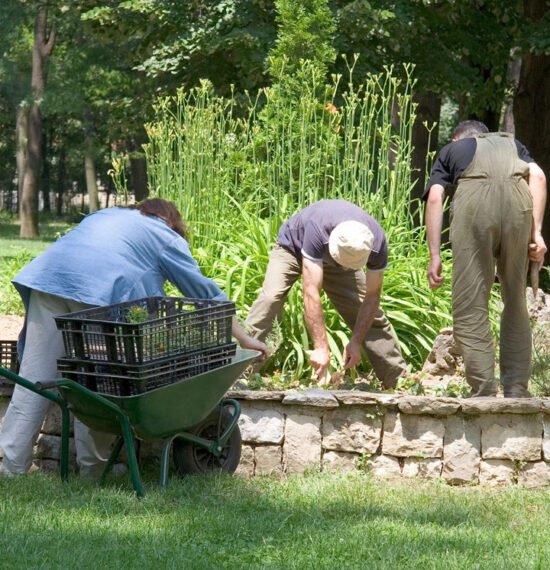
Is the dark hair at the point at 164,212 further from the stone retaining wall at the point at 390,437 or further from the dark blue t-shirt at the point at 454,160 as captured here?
the dark blue t-shirt at the point at 454,160

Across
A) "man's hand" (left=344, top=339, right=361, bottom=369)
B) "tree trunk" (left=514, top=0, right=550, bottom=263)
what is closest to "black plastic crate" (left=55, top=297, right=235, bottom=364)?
"man's hand" (left=344, top=339, right=361, bottom=369)

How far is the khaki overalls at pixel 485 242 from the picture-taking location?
633 centimetres

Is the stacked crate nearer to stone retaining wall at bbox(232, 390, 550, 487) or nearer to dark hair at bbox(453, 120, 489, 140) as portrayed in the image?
stone retaining wall at bbox(232, 390, 550, 487)

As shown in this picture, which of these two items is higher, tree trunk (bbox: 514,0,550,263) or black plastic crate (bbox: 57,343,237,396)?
tree trunk (bbox: 514,0,550,263)

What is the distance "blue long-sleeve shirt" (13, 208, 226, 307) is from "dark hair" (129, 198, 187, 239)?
53 millimetres

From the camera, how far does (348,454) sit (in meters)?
6.05

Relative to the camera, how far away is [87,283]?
5.52 m

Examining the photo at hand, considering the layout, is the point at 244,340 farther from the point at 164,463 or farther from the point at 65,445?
the point at 65,445

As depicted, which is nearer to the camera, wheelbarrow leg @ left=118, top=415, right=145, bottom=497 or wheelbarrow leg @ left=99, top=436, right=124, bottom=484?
wheelbarrow leg @ left=118, top=415, right=145, bottom=497

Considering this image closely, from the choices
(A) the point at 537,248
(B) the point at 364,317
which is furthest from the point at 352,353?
(A) the point at 537,248

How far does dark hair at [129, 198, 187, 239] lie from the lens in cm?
574

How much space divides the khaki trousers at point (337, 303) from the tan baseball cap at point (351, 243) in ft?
2.01

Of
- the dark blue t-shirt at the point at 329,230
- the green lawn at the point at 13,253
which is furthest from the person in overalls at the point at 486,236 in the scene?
the green lawn at the point at 13,253

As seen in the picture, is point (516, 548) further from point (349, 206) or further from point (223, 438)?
point (349, 206)
